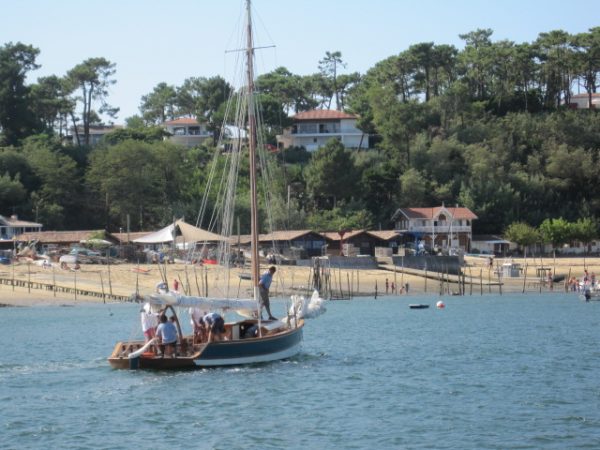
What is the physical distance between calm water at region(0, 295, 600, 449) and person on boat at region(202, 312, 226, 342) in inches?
52.2

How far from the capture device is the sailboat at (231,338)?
129 feet

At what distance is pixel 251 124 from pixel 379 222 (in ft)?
278

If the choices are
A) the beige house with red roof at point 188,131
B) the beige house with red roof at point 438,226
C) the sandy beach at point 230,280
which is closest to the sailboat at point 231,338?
the sandy beach at point 230,280

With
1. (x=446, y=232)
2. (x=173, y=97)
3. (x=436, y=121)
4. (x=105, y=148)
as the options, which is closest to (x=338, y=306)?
(x=446, y=232)

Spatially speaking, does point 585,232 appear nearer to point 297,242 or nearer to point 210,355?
point 297,242

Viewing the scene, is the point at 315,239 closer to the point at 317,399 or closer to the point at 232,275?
the point at 232,275

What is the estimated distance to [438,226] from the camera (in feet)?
409

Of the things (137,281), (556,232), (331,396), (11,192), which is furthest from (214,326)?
(556,232)

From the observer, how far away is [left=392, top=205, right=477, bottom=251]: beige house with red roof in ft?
404

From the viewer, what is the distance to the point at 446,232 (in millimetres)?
124188

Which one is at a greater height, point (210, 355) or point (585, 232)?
point (585, 232)

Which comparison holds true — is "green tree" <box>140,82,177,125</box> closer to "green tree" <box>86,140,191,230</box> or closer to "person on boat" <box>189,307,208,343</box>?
"green tree" <box>86,140,191,230</box>

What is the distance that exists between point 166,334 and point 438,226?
290 feet

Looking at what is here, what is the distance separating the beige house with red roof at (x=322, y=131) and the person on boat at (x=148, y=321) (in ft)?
385
